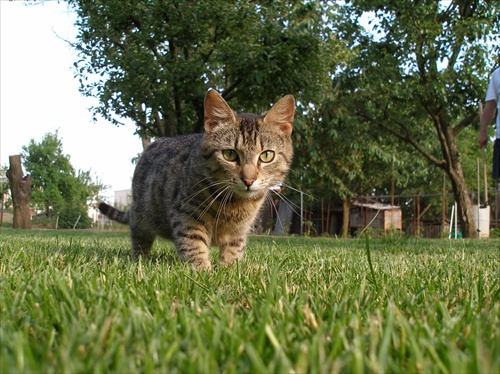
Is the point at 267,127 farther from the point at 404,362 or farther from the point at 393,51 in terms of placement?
the point at 393,51

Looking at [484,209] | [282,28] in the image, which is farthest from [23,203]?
[484,209]

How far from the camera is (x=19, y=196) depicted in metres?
Result: 17.7

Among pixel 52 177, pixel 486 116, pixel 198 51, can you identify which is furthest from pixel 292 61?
pixel 52 177

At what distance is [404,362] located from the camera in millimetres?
1051

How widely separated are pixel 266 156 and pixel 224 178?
39 cm

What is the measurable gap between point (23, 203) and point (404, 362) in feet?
62.5

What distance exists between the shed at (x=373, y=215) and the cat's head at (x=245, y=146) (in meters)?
18.4

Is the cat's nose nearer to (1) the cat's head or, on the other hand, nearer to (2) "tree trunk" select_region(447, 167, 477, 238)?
(1) the cat's head

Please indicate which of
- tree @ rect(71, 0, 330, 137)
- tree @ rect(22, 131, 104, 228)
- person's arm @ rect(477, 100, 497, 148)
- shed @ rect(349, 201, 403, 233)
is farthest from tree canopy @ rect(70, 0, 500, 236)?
tree @ rect(22, 131, 104, 228)

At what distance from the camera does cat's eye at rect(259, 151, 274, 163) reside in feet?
11.1

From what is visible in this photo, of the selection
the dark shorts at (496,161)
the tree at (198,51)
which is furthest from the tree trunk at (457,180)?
the dark shorts at (496,161)

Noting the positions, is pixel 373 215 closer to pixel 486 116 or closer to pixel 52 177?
pixel 486 116

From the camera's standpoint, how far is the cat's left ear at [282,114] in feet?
11.5

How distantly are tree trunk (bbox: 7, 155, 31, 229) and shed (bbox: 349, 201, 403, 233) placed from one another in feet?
47.2
